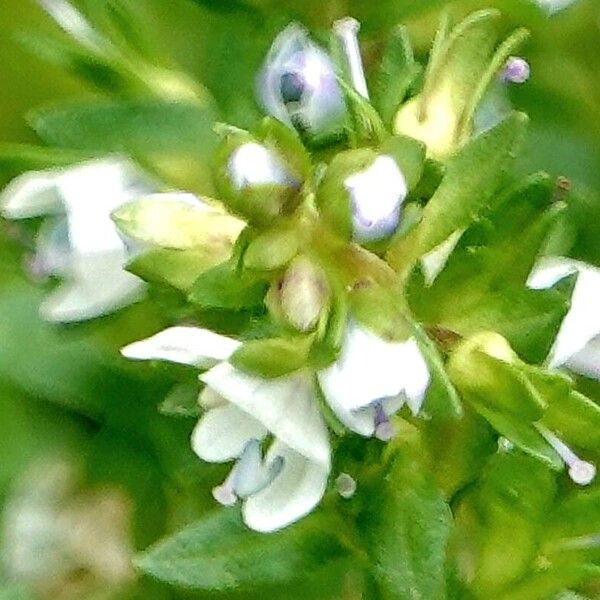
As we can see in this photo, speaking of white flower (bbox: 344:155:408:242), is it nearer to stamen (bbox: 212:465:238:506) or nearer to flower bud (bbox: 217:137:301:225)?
flower bud (bbox: 217:137:301:225)

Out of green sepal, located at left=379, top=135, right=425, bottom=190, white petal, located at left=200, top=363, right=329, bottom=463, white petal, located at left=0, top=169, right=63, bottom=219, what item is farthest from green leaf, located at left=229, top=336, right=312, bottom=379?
white petal, located at left=0, top=169, right=63, bottom=219

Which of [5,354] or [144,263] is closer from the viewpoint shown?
[144,263]

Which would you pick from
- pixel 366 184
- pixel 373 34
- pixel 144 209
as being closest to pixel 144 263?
pixel 144 209

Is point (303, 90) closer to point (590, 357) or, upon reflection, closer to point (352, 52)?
point (352, 52)

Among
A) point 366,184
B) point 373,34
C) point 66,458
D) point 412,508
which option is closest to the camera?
A: point 366,184

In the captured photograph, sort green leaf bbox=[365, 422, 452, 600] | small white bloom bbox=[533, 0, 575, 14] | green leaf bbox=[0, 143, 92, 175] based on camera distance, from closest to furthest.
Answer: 1. green leaf bbox=[365, 422, 452, 600]
2. green leaf bbox=[0, 143, 92, 175]
3. small white bloom bbox=[533, 0, 575, 14]

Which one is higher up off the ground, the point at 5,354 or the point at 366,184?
the point at 366,184

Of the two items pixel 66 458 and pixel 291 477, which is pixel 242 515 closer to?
pixel 291 477
